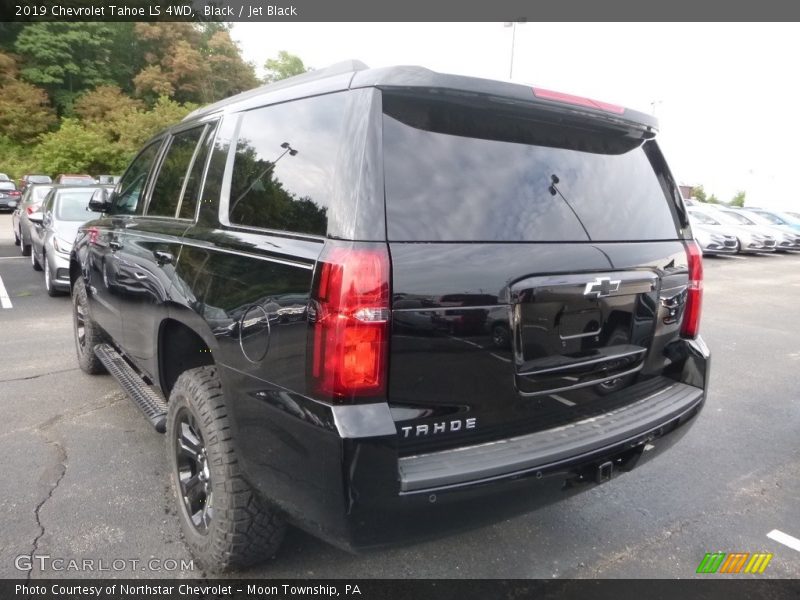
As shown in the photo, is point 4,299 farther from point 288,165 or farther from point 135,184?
point 288,165

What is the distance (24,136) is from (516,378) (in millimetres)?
41878

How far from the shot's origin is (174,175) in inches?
131

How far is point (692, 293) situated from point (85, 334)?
4397mm

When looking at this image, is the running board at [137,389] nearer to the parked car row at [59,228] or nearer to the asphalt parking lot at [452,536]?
the asphalt parking lot at [452,536]

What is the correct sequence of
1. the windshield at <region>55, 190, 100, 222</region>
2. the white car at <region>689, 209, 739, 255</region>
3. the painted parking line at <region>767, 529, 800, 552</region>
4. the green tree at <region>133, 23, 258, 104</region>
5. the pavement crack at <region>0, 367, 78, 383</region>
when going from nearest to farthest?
the painted parking line at <region>767, 529, 800, 552</region> → the pavement crack at <region>0, 367, 78, 383</region> → the windshield at <region>55, 190, 100, 222</region> → the white car at <region>689, 209, 739, 255</region> → the green tree at <region>133, 23, 258, 104</region>

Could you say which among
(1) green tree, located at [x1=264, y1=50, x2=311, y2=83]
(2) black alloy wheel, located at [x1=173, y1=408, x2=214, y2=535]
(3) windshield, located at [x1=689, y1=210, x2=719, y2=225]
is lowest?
(2) black alloy wheel, located at [x1=173, y1=408, x2=214, y2=535]

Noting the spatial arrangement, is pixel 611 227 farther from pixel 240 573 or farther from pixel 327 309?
pixel 240 573

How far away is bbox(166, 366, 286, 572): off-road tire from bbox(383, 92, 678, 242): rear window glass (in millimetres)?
1125

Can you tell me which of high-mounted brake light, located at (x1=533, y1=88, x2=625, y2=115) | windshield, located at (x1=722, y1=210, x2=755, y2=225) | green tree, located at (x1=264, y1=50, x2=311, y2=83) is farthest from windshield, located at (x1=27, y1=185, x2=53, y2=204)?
green tree, located at (x1=264, y1=50, x2=311, y2=83)

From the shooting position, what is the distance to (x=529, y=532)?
296cm

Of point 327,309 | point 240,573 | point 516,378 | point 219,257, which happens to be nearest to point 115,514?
point 240,573

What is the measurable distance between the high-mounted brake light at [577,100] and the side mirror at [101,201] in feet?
11.4

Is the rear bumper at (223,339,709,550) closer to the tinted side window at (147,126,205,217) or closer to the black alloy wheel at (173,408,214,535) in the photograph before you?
the black alloy wheel at (173,408,214,535)

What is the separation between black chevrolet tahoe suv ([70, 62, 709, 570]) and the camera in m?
1.88
